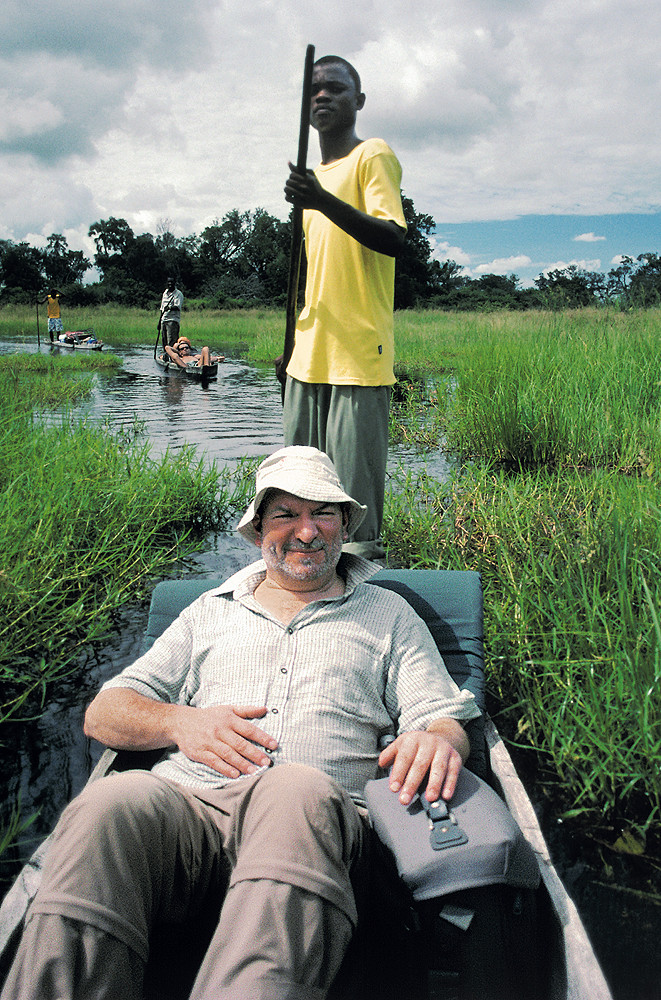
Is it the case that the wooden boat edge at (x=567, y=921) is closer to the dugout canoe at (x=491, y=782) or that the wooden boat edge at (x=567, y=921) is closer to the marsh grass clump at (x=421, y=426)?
the dugout canoe at (x=491, y=782)

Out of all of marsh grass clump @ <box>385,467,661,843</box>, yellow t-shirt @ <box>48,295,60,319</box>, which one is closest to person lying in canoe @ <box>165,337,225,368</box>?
yellow t-shirt @ <box>48,295,60,319</box>

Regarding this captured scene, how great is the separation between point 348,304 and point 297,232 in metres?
0.36

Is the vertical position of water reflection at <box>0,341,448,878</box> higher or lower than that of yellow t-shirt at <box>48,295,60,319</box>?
lower

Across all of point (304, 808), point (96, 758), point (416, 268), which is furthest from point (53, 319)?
point (416, 268)

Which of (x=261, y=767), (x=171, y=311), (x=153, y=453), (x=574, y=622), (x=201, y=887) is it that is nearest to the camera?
(x=201, y=887)

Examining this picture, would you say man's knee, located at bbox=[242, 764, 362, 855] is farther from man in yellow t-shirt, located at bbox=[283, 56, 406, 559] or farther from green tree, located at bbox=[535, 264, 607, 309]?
green tree, located at bbox=[535, 264, 607, 309]

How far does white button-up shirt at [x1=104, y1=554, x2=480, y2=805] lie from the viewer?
1.88 meters

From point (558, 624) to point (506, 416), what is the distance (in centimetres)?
337

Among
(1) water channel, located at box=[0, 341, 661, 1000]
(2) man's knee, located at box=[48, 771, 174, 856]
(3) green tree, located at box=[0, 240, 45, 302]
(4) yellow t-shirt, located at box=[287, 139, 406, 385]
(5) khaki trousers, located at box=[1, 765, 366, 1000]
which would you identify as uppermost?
(3) green tree, located at box=[0, 240, 45, 302]

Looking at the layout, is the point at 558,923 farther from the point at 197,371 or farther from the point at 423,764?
the point at 197,371

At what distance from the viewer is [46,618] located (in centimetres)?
356

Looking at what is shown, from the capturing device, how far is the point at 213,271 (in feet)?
226

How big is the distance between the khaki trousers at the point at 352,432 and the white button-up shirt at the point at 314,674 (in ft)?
4.15

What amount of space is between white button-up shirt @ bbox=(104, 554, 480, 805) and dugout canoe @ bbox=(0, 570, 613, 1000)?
0.78 feet
